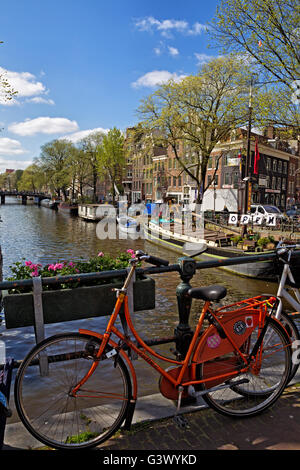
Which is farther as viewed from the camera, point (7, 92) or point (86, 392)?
point (7, 92)

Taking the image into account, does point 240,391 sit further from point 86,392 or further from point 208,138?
point 208,138

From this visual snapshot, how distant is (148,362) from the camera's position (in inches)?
108

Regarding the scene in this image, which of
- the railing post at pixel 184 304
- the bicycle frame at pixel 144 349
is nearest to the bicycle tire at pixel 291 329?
the bicycle frame at pixel 144 349

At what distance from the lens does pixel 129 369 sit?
8.72ft

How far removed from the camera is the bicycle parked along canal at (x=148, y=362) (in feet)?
8.20

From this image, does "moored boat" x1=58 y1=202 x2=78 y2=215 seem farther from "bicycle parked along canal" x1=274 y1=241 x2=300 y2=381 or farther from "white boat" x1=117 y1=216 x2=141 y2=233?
"bicycle parked along canal" x1=274 y1=241 x2=300 y2=381

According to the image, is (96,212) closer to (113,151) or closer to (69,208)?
(113,151)

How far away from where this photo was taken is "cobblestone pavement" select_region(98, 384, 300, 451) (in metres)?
2.53

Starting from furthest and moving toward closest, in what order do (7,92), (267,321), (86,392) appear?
(7,92)
(267,321)
(86,392)

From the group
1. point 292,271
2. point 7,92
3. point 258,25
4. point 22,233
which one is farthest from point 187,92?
point 292,271

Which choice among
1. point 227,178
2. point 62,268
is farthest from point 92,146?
point 62,268

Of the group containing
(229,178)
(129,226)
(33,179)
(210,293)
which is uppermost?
(33,179)

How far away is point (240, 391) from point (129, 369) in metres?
1.02

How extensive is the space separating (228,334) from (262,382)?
590 millimetres
